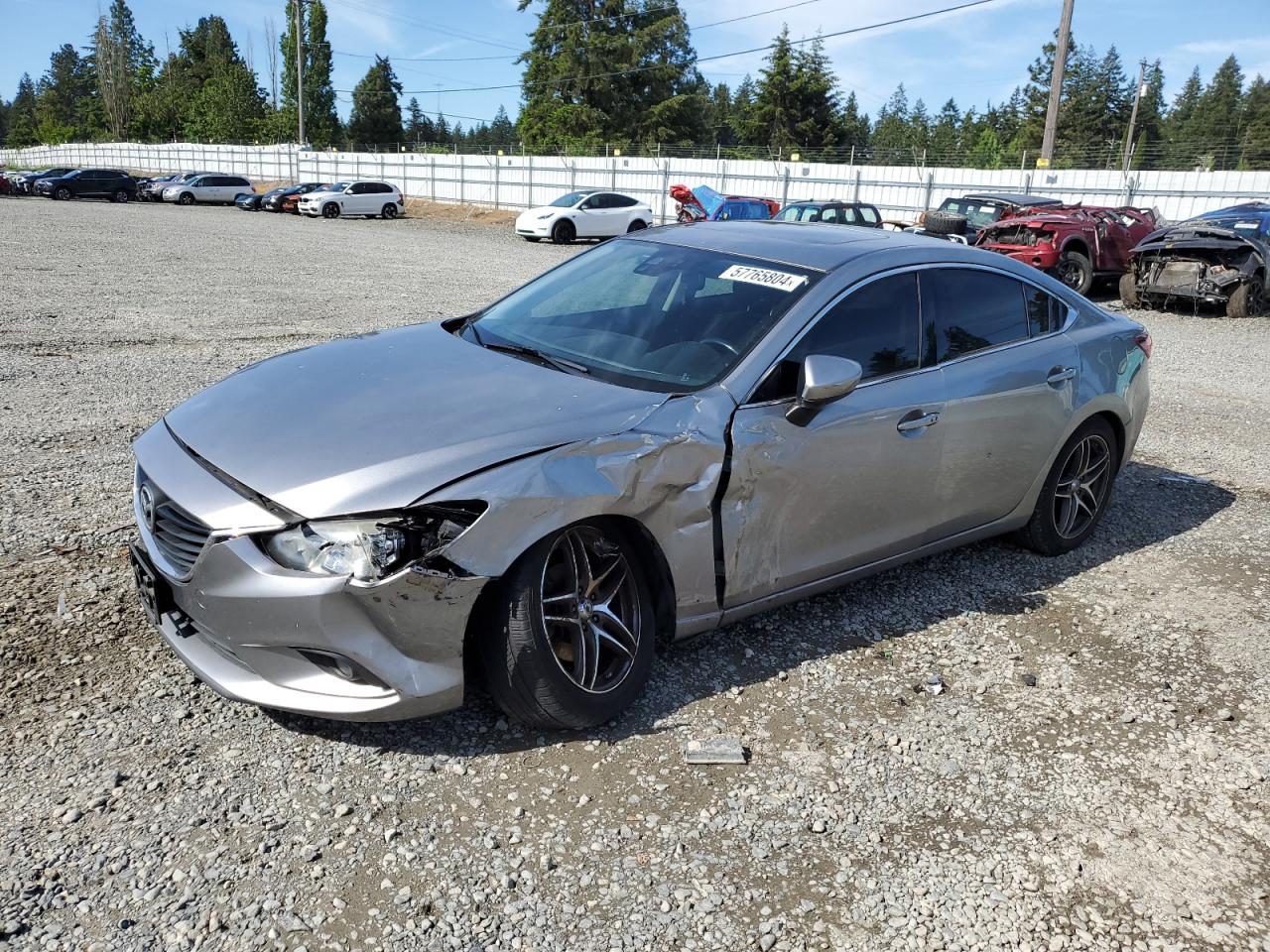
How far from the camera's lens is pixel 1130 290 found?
16.0 m

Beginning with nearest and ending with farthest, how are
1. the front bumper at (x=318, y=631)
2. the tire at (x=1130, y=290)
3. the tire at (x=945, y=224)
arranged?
the front bumper at (x=318, y=631)
the tire at (x=1130, y=290)
the tire at (x=945, y=224)

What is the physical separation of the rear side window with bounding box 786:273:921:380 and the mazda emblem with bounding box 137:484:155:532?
226 centimetres

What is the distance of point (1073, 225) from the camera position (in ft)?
53.9

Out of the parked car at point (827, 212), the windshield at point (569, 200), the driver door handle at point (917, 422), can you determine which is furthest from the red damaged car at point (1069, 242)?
the windshield at point (569, 200)

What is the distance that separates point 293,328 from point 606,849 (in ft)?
30.7

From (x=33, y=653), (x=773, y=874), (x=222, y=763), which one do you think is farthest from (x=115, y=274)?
(x=773, y=874)

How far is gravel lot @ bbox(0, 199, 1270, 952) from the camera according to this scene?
2.56 metres

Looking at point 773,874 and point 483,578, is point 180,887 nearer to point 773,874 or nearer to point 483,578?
point 483,578

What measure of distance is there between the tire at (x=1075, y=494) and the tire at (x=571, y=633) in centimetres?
262

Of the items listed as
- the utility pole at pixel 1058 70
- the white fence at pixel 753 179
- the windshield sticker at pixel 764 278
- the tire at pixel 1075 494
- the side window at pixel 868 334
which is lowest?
the tire at pixel 1075 494

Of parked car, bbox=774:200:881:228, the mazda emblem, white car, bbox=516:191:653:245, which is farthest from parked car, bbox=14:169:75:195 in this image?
the mazda emblem

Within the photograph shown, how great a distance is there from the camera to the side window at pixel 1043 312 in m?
4.84

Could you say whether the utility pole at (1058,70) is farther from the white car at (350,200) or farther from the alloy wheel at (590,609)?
the alloy wheel at (590,609)

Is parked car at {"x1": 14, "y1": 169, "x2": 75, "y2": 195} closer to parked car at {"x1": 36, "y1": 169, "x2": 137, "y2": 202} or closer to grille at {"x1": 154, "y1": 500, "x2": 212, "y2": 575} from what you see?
parked car at {"x1": 36, "y1": 169, "x2": 137, "y2": 202}
